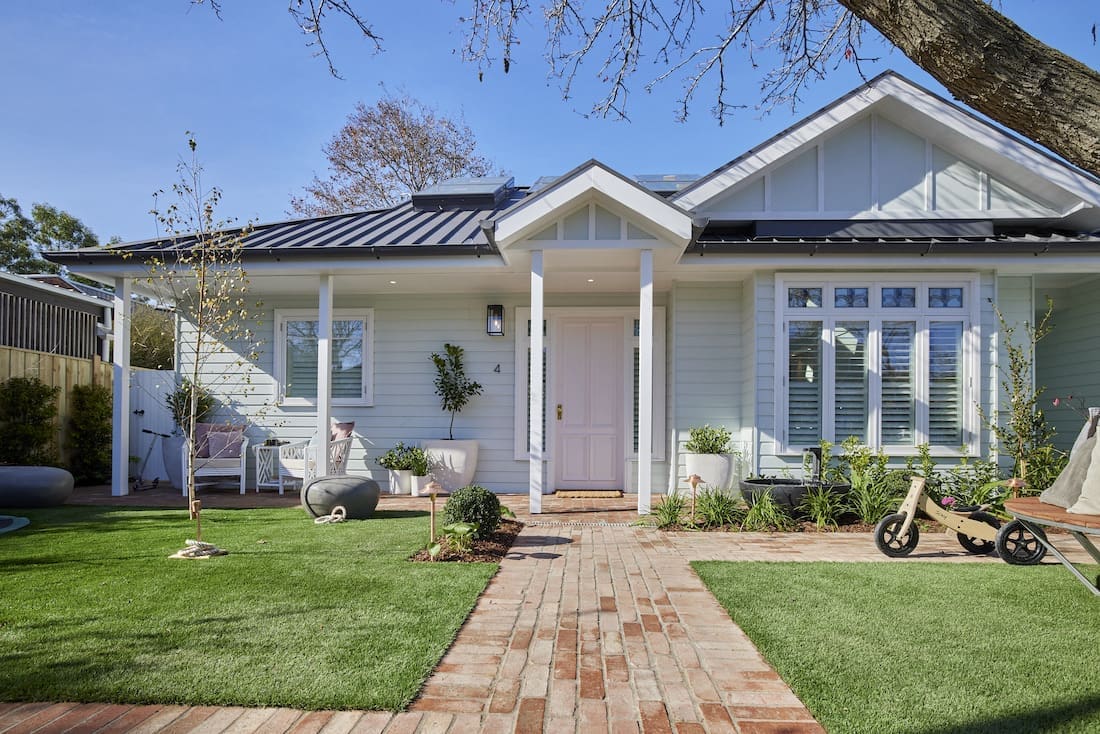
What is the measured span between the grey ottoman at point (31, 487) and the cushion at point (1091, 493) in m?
9.23

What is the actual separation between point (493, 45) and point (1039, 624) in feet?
18.2

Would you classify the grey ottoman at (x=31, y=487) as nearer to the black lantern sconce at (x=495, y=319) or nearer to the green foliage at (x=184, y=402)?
the green foliage at (x=184, y=402)

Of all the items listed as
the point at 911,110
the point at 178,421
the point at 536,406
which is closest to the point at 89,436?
the point at 178,421

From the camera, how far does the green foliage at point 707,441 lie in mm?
7789

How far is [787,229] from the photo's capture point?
325 inches

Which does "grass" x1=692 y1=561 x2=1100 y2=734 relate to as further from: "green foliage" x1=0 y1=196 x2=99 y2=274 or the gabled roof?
"green foliage" x1=0 y1=196 x2=99 y2=274

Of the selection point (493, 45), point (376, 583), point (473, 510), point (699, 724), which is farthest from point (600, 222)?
point (699, 724)

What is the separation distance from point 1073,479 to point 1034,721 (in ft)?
6.73

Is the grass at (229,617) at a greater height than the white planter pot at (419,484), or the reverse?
the grass at (229,617)

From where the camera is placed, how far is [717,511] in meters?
6.57

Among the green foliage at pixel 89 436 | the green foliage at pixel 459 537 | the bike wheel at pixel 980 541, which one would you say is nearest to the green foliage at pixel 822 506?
the bike wheel at pixel 980 541

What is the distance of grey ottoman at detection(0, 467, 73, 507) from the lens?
22.7 ft

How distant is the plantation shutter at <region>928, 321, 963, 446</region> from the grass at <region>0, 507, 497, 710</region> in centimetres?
585

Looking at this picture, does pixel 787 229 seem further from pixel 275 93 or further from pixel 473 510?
pixel 275 93
